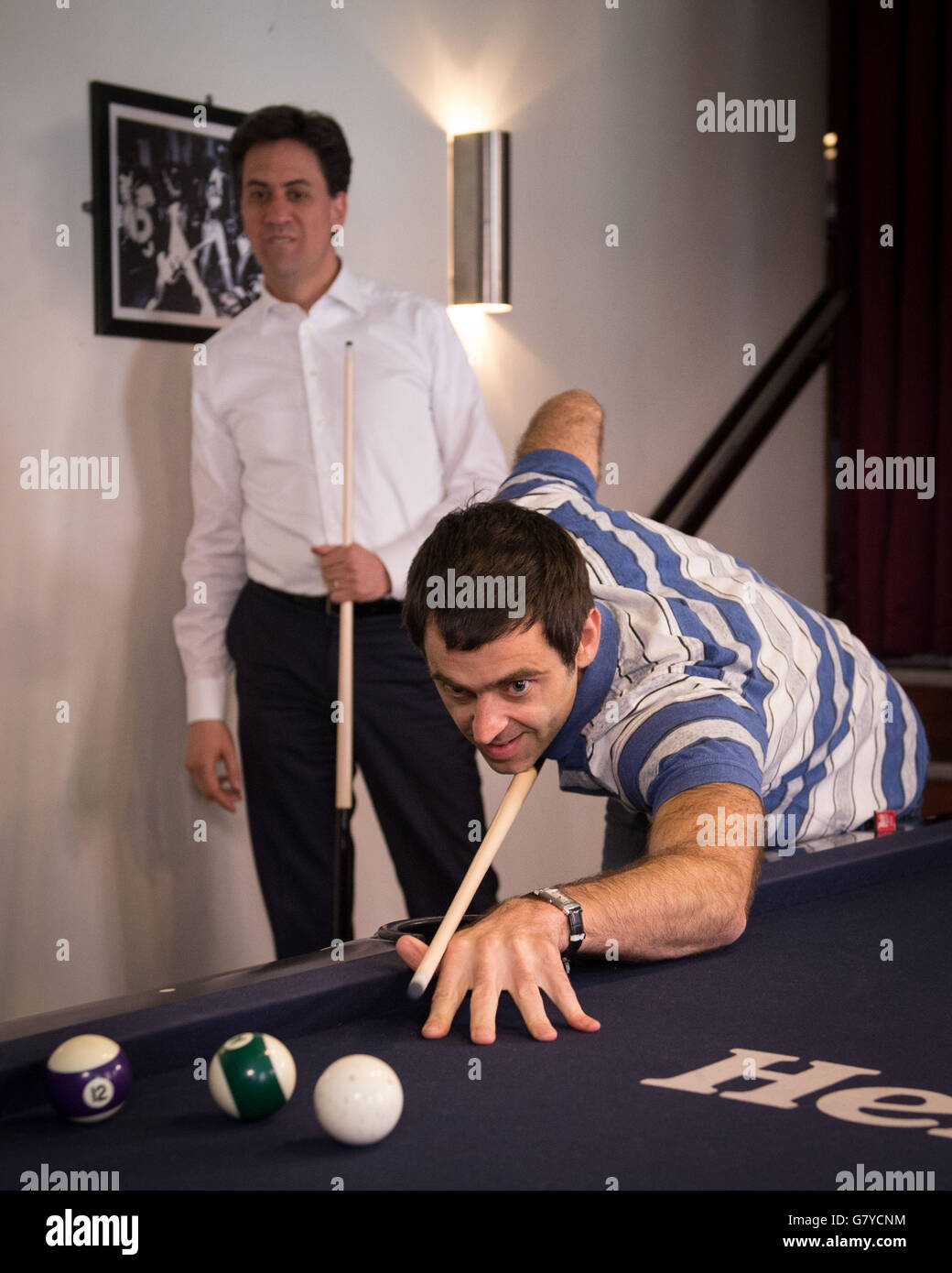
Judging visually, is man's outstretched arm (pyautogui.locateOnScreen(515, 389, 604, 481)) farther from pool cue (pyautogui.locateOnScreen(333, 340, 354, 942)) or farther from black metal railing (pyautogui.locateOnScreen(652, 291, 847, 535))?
black metal railing (pyautogui.locateOnScreen(652, 291, 847, 535))

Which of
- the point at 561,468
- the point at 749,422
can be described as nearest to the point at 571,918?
the point at 561,468

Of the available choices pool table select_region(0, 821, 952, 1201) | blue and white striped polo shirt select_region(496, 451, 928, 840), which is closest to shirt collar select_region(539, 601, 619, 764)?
blue and white striped polo shirt select_region(496, 451, 928, 840)

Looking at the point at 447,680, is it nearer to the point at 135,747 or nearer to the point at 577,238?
the point at 135,747

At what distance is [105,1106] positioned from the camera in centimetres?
107

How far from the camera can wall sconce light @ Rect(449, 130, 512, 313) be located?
3400mm

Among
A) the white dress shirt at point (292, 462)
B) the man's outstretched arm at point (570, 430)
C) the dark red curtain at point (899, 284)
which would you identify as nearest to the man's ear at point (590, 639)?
the man's outstretched arm at point (570, 430)

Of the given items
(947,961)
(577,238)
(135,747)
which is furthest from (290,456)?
(947,961)

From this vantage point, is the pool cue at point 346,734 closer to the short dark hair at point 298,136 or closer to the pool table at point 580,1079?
the short dark hair at point 298,136

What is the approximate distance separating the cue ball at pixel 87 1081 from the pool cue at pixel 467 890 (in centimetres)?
31

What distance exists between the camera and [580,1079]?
1131mm

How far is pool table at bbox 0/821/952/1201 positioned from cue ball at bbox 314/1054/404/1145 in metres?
0.01

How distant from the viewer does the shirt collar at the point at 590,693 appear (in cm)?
174

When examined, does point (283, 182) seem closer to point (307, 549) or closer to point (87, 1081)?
point (307, 549)

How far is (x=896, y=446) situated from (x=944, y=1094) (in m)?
3.28
